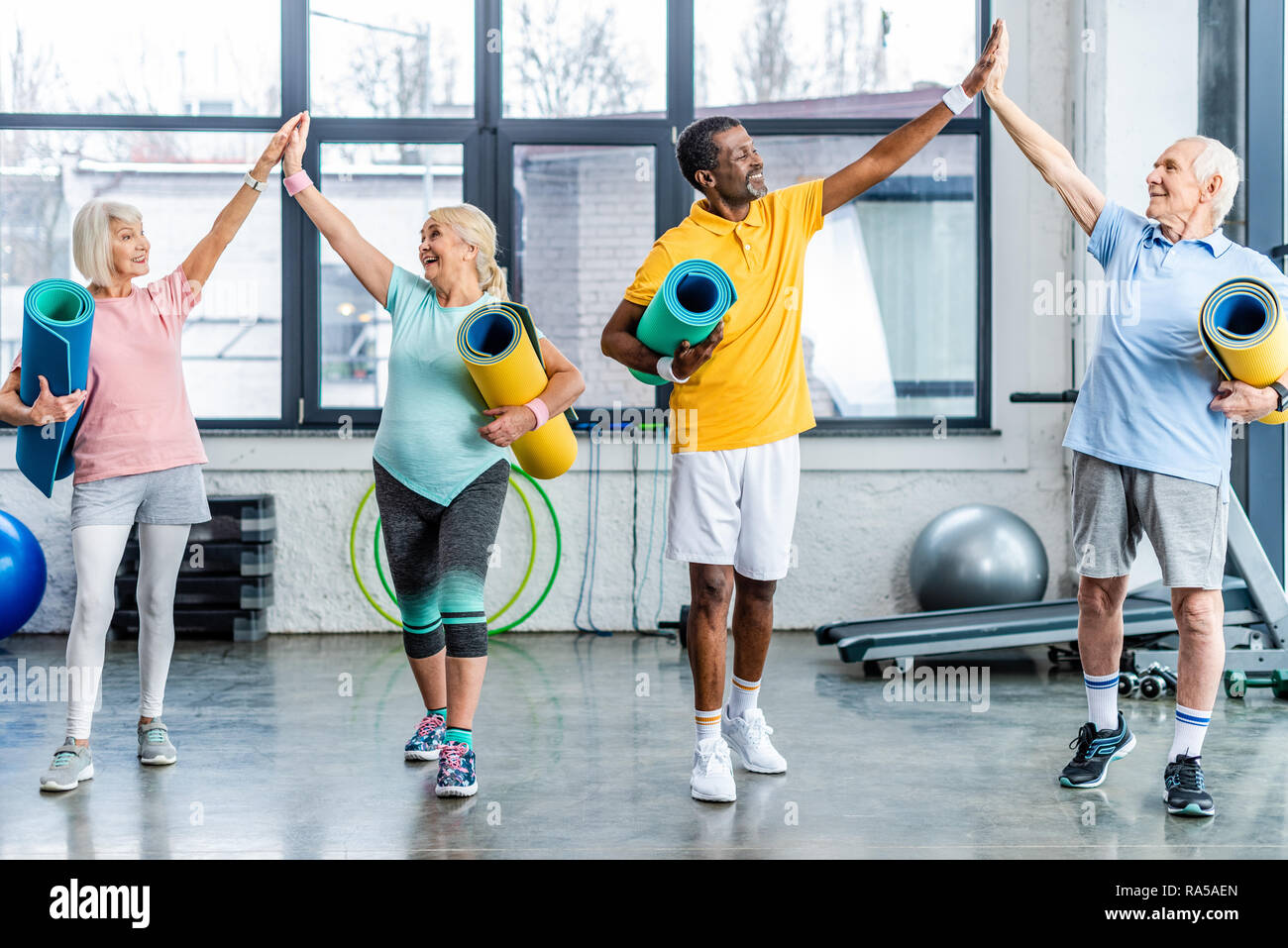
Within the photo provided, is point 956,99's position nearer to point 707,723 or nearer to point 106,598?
point 707,723

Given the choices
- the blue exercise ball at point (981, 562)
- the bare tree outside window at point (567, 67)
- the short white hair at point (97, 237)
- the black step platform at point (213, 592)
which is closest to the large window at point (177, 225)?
the black step platform at point (213, 592)

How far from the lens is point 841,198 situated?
2.72 metres

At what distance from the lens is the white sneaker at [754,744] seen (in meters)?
2.88

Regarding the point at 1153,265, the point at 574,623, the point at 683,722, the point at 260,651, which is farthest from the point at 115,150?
the point at 1153,265

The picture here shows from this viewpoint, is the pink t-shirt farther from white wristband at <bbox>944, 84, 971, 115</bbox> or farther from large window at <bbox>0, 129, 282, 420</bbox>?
large window at <bbox>0, 129, 282, 420</bbox>

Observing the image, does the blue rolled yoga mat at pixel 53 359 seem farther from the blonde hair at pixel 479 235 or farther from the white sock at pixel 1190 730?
the white sock at pixel 1190 730

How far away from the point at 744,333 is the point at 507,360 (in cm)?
51

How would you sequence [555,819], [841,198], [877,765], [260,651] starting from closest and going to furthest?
[555,819] < [841,198] < [877,765] < [260,651]

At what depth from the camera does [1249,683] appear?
372 cm

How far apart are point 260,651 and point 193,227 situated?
6.16 feet

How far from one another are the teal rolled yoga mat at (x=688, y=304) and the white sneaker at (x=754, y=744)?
93cm

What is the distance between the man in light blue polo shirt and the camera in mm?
2521
